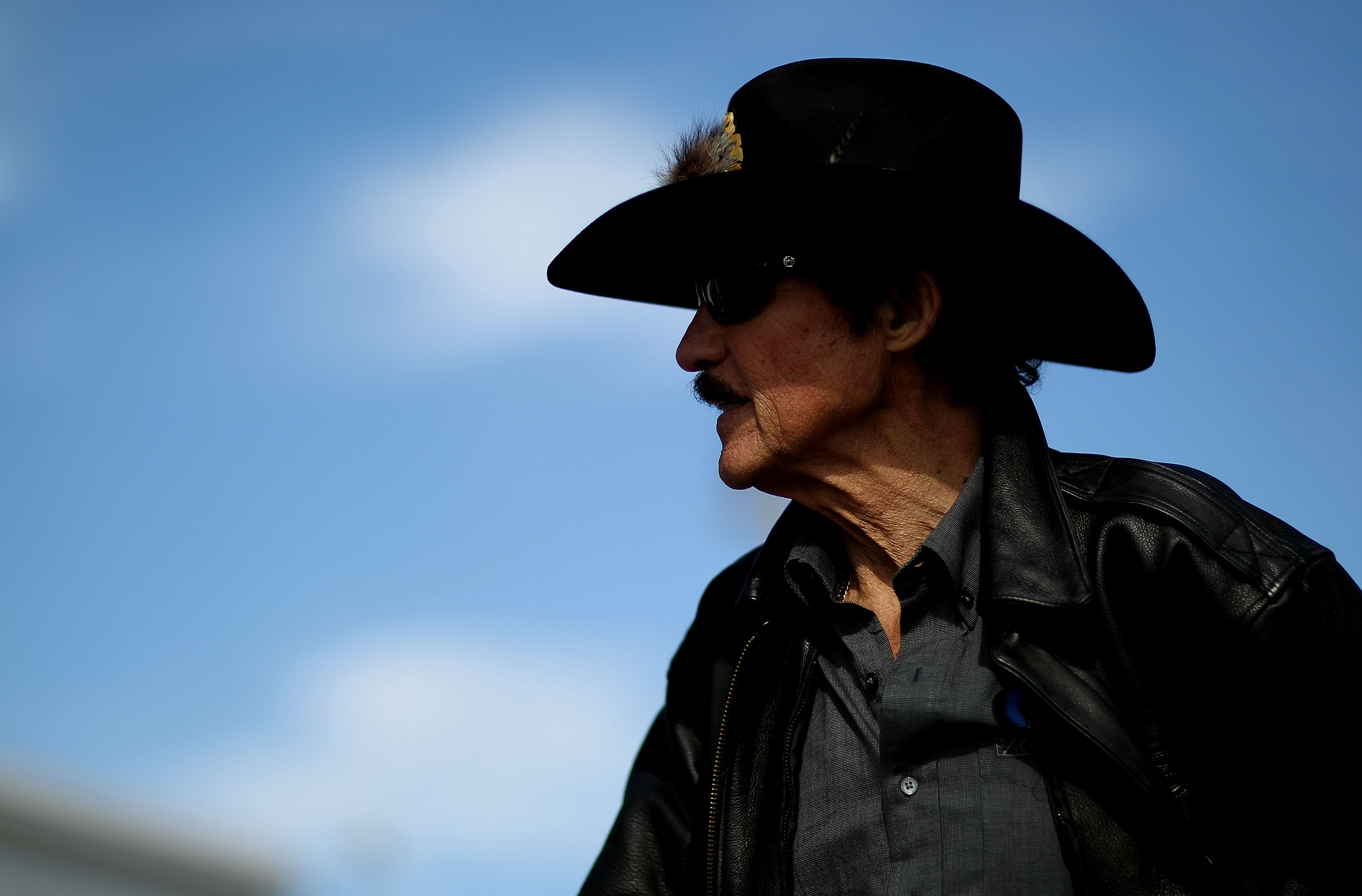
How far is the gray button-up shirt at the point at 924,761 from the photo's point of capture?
10.1ft

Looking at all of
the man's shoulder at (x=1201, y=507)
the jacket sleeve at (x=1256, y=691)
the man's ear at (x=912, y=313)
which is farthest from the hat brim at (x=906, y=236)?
the jacket sleeve at (x=1256, y=691)

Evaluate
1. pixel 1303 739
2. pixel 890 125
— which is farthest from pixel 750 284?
pixel 1303 739

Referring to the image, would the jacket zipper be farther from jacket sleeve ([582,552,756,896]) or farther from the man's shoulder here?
the man's shoulder

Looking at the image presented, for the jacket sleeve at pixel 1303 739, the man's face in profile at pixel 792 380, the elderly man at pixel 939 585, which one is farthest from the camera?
the man's face in profile at pixel 792 380

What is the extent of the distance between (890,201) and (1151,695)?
1463 mm

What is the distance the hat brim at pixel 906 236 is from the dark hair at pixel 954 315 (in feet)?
0.13

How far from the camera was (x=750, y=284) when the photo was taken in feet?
12.3

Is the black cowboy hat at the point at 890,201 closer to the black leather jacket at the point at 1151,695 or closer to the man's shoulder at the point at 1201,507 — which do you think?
the black leather jacket at the point at 1151,695

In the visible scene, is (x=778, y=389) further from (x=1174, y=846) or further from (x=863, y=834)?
(x=1174, y=846)

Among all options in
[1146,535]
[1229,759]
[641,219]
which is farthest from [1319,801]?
[641,219]

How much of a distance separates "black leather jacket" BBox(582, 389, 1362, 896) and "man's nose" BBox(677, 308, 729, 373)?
0.81 m

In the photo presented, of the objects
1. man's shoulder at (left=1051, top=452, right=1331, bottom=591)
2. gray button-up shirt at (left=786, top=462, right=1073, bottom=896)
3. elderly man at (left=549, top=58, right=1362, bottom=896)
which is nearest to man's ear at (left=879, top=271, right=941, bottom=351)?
elderly man at (left=549, top=58, right=1362, bottom=896)

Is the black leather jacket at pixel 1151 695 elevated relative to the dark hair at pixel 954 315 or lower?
lower

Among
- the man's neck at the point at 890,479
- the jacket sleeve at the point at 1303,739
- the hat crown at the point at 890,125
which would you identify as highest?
the hat crown at the point at 890,125
